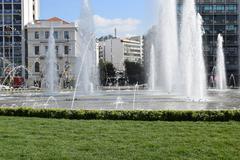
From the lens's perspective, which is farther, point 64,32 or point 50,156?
point 64,32

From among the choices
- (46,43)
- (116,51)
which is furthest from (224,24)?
(116,51)

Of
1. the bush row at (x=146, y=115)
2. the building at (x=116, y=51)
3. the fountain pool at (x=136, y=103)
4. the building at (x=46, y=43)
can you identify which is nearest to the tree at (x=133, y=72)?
the building at (x=46, y=43)

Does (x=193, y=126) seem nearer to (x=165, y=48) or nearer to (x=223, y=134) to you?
(x=223, y=134)

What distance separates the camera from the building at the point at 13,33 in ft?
281

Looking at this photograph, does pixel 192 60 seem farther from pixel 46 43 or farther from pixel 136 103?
pixel 46 43

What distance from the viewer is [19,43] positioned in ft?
283

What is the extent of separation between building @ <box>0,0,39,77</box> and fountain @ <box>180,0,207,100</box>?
5672 cm

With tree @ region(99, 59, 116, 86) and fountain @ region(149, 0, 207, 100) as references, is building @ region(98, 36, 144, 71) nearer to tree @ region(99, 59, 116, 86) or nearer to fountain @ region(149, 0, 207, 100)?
tree @ region(99, 59, 116, 86)

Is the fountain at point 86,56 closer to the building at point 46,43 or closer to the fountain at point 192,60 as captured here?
the fountain at point 192,60

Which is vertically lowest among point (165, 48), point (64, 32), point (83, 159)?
point (83, 159)

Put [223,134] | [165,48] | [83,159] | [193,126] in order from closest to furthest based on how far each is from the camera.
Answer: [83,159]
[223,134]
[193,126]
[165,48]

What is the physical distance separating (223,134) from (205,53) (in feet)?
235

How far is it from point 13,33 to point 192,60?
62877 millimetres

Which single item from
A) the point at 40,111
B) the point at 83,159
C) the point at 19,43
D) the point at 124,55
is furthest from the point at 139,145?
the point at 124,55
